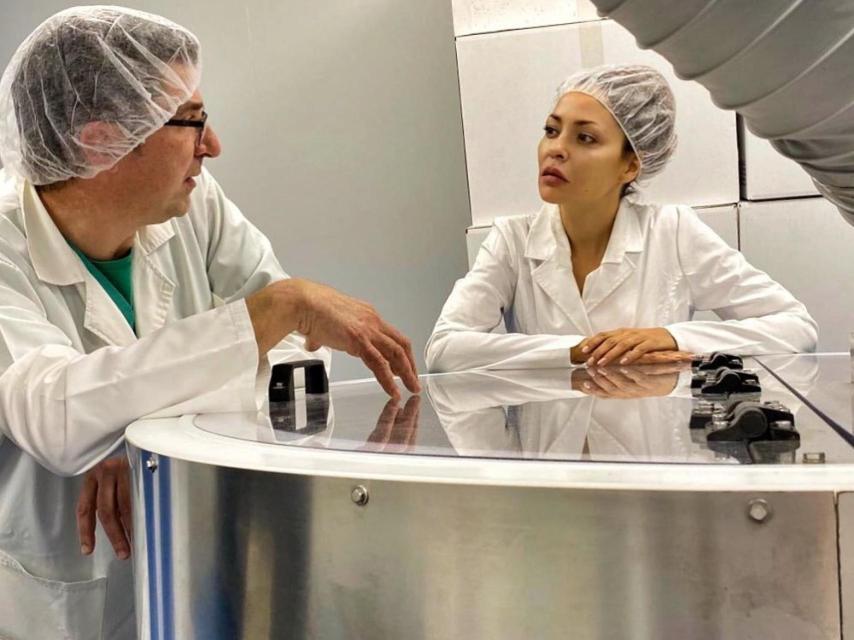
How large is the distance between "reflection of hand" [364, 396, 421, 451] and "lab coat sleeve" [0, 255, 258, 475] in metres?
0.18

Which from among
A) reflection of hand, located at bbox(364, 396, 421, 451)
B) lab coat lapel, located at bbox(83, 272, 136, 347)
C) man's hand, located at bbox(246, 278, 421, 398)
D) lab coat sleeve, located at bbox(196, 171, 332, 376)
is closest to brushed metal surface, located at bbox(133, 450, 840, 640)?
reflection of hand, located at bbox(364, 396, 421, 451)

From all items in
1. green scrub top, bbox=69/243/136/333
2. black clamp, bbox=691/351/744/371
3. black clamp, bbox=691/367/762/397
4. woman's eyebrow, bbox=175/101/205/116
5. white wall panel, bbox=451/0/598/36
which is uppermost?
white wall panel, bbox=451/0/598/36

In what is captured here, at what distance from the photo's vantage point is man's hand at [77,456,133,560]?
1.12 metres

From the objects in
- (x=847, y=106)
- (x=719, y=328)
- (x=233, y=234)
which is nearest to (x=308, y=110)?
(x=233, y=234)

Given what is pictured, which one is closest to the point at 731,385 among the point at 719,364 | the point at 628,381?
the point at 719,364

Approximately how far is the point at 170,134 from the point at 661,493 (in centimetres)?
108

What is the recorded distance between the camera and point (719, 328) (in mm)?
1848

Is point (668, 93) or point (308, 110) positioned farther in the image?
point (308, 110)

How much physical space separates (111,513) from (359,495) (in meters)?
0.53

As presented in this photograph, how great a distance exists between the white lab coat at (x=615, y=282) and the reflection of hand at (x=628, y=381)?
1.43ft

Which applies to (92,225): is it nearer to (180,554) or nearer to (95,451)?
(95,451)

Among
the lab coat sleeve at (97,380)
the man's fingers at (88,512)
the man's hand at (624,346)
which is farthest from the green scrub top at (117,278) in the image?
the man's hand at (624,346)

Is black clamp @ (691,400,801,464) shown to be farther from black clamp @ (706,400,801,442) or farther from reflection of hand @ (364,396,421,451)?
reflection of hand @ (364,396,421,451)

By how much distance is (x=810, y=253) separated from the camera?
2.19 meters
